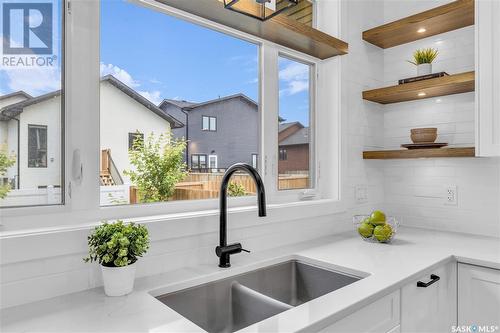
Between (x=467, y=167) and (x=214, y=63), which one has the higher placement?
(x=214, y=63)

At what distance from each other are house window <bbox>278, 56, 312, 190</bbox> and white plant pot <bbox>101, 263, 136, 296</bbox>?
1.15m

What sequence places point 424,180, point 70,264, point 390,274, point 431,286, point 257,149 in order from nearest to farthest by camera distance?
point 70,264
point 390,274
point 431,286
point 257,149
point 424,180

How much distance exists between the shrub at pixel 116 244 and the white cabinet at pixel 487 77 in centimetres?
176

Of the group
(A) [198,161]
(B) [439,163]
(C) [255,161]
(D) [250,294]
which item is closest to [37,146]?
(A) [198,161]

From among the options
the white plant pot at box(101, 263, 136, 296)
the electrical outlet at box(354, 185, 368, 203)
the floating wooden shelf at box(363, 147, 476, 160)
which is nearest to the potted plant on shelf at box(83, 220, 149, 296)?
the white plant pot at box(101, 263, 136, 296)

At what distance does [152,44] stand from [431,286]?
163 cm

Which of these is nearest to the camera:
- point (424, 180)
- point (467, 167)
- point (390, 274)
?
point (390, 274)

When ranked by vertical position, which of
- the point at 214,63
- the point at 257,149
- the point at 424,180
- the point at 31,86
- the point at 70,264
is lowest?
the point at 70,264

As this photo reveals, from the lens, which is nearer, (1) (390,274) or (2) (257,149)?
(1) (390,274)

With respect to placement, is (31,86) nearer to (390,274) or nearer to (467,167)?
(390,274)

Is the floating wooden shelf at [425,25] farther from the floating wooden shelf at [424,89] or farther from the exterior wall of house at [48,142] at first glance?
the exterior wall of house at [48,142]

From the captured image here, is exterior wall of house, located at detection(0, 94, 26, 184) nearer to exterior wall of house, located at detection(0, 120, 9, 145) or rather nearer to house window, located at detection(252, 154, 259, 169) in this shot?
exterior wall of house, located at detection(0, 120, 9, 145)

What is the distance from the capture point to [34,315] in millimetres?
980

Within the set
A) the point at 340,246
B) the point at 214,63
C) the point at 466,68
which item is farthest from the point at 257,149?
the point at 466,68
